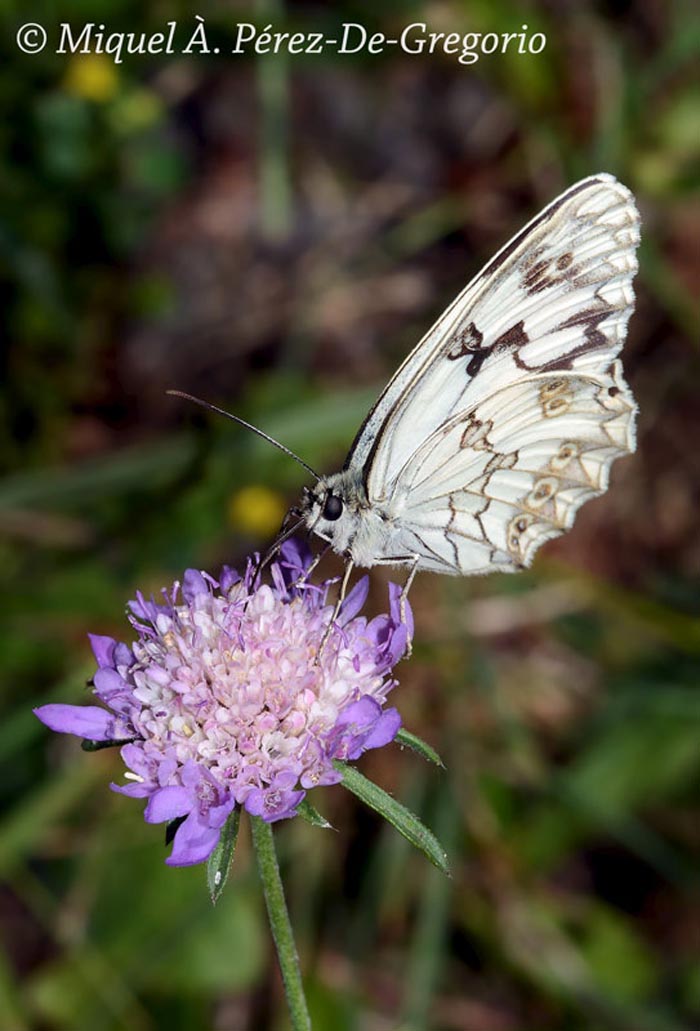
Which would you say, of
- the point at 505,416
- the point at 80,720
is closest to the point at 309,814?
the point at 80,720

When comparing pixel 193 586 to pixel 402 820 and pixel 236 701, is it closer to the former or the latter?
pixel 236 701

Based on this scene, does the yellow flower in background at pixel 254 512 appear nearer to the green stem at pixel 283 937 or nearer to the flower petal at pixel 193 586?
the flower petal at pixel 193 586

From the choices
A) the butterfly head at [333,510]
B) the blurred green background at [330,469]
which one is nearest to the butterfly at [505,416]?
the butterfly head at [333,510]

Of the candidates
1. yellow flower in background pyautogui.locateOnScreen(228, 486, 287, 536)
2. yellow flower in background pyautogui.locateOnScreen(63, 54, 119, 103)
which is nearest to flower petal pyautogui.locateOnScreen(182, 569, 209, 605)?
yellow flower in background pyautogui.locateOnScreen(228, 486, 287, 536)

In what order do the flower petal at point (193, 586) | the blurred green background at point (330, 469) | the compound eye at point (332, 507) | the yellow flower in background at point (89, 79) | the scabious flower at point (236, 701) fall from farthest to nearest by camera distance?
1. the yellow flower in background at point (89, 79)
2. the blurred green background at point (330, 469)
3. the compound eye at point (332, 507)
4. the flower petal at point (193, 586)
5. the scabious flower at point (236, 701)

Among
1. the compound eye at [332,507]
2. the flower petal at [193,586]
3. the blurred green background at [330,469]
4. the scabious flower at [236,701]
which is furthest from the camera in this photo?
the blurred green background at [330,469]

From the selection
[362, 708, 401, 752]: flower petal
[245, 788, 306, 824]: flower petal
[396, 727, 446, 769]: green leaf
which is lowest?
[245, 788, 306, 824]: flower petal

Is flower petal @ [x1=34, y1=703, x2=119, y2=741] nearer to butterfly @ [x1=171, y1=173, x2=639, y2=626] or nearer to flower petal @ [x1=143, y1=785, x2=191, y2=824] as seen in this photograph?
flower petal @ [x1=143, y1=785, x2=191, y2=824]
